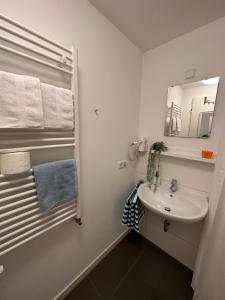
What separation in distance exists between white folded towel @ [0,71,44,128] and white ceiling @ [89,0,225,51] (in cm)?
89

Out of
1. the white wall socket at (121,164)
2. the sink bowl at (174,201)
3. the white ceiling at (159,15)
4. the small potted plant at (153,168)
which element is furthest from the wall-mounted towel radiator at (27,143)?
the small potted plant at (153,168)

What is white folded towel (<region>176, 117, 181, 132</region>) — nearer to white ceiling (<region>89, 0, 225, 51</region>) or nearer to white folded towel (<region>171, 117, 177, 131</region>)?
white folded towel (<region>171, 117, 177, 131</region>)

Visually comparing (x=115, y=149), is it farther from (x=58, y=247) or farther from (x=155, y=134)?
(x=58, y=247)

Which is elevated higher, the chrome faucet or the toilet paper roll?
the toilet paper roll

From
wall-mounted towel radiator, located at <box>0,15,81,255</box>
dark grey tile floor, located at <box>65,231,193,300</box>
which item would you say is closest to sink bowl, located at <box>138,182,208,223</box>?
dark grey tile floor, located at <box>65,231,193,300</box>

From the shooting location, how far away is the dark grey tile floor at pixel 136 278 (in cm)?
121

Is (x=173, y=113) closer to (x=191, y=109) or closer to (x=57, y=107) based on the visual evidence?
(x=191, y=109)

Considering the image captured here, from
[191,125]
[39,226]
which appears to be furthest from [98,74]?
[39,226]

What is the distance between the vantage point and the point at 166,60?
1404mm

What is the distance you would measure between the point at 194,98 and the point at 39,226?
5.39 feet

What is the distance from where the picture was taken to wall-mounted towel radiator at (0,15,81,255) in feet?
2.30

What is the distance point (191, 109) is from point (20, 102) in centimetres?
139

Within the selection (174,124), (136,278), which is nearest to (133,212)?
(136,278)

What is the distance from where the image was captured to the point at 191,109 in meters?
1.30
